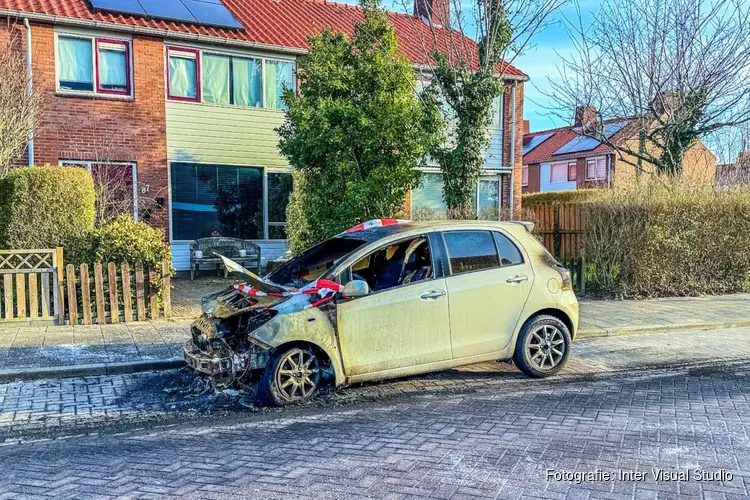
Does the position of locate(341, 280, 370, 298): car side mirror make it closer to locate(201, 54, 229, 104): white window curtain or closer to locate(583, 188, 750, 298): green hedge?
locate(583, 188, 750, 298): green hedge

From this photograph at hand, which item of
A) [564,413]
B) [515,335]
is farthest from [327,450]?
[515,335]

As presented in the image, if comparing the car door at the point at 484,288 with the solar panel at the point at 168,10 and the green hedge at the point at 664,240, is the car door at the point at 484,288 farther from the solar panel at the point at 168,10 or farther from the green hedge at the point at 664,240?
the solar panel at the point at 168,10

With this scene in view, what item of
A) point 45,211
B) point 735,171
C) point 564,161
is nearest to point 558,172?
point 564,161

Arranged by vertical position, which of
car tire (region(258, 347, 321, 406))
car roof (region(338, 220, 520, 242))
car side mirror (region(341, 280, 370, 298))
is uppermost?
car roof (region(338, 220, 520, 242))

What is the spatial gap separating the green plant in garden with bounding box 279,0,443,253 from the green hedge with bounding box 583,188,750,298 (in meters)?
4.45

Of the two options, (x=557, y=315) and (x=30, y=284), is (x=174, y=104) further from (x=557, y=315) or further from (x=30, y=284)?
(x=557, y=315)

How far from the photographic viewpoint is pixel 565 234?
1352cm

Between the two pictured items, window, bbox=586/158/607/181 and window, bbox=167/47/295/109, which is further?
window, bbox=586/158/607/181

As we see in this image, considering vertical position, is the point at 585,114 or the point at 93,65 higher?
the point at 93,65

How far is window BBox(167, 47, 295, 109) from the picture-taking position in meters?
15.1

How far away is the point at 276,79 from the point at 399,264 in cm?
1143

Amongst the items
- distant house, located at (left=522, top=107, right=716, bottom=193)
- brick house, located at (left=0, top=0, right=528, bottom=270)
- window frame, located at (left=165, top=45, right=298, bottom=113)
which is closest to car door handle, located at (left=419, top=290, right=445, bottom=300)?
brick house, located at (left=0, top=0, right=528, bottom=270)

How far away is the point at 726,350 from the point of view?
8211 mm

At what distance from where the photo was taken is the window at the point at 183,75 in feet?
49.1
